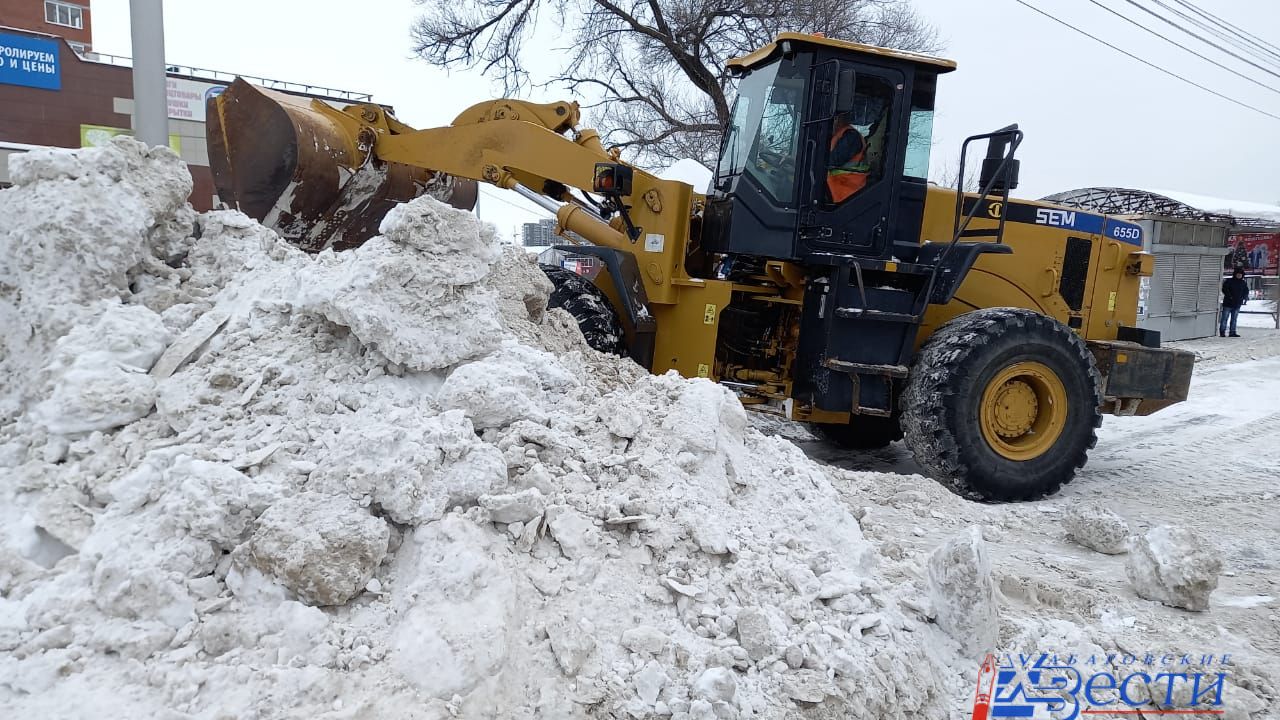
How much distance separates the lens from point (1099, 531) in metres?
4.45

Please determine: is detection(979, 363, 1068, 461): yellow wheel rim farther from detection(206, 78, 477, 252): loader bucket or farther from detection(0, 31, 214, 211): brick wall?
detection(0, 31, 214, 211): brick wall

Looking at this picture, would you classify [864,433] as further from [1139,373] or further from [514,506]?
[514,506]

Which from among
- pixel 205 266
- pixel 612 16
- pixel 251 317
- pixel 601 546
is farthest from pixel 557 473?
pixel 612 16

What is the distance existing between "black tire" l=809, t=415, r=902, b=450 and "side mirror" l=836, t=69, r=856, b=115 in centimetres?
277

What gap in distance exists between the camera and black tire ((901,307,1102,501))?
541 cm

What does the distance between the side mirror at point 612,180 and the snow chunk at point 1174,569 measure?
3.62 metres

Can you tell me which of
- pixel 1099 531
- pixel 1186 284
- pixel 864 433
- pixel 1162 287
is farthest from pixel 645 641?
pixel 1186 284

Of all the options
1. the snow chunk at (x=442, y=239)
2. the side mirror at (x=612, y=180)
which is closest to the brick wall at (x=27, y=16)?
the side mirror at (x=612, y=180)

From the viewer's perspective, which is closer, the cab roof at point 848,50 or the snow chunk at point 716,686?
the snow chunk at point 716,686

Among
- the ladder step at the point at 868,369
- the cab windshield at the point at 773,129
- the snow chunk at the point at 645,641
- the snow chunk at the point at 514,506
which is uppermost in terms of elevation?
the cab windshield at the point at 773,129

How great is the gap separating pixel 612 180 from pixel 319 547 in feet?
12.3

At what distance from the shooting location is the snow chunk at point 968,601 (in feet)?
9.81

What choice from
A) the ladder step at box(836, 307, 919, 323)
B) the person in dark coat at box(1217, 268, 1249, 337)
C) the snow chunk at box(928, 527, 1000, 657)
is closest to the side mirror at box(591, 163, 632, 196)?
the ladder step at box(836, 307, 919, 323)

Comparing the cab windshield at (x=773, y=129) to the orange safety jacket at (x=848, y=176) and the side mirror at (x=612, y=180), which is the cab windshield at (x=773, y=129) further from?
the side mirror at (x=612, y=180)
